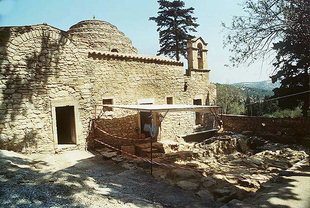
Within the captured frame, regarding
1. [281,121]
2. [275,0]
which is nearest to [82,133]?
[275,0]

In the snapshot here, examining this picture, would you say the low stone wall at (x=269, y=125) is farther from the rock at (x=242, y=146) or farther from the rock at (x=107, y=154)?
the rock at (x=107, y=154)

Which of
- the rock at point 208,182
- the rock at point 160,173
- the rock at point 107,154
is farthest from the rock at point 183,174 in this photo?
the rock at point 107,154

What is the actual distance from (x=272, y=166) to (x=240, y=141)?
335cm

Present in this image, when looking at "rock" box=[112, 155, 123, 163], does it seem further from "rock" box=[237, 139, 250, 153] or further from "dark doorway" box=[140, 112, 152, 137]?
"rock" box=[237, 139, 250, 153]

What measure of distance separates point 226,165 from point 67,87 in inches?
273

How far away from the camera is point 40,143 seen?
760 centimetres

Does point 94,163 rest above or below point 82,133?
below

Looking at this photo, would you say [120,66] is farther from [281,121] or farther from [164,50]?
[164,50]

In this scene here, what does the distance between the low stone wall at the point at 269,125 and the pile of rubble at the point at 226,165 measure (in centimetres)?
115

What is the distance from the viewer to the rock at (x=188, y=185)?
A: 19.0 feet

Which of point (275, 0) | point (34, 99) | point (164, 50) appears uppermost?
point (164, 50)

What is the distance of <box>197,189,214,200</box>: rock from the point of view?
5.30 metres

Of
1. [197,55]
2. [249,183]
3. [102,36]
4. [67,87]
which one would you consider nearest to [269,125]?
[197,55]

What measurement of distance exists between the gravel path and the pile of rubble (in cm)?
57
